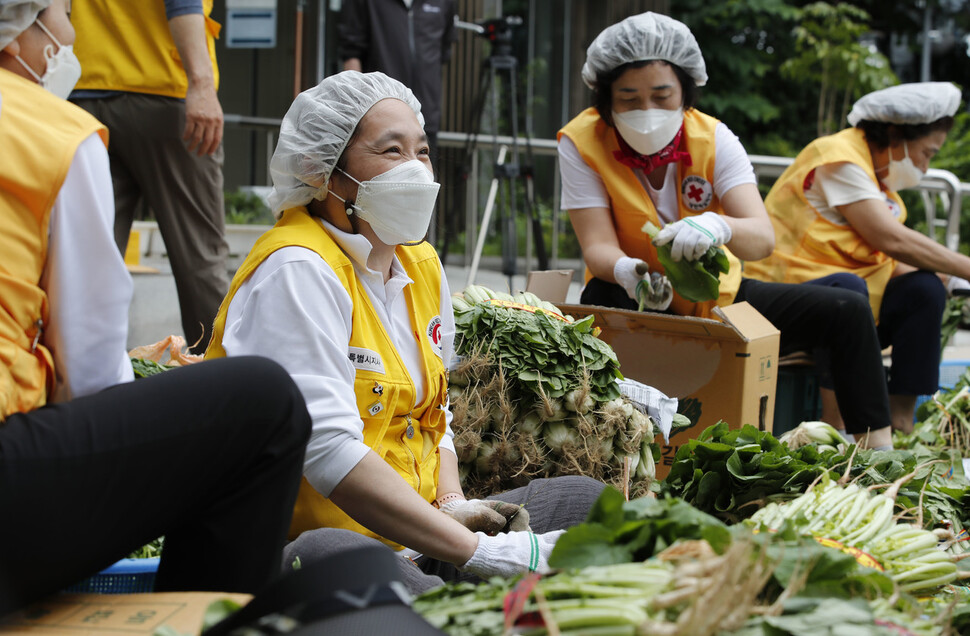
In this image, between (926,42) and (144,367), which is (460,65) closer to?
(144,367)

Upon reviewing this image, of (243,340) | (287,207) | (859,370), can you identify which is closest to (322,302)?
(243,340)

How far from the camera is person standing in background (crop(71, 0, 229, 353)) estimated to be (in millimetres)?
3275

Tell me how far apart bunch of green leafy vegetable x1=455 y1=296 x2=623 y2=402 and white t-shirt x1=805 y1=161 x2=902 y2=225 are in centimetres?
197

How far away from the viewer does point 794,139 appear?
13.9m

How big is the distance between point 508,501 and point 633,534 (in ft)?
3.40

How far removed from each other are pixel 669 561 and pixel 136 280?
4.00 metres

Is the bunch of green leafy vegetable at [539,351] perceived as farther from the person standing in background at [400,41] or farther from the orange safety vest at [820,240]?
the person standing in background at [400,41]

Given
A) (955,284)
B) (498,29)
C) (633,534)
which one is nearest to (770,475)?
(633,534)

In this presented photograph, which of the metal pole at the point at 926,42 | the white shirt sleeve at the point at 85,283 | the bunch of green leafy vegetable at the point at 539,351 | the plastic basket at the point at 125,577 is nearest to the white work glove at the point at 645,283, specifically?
the bunch of green leafy vegetable at the point at 539,351

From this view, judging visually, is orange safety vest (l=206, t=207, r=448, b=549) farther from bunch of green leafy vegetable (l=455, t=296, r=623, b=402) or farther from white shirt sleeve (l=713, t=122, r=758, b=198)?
white shirt sleeve (l=713, t=122, r=758, b=198)

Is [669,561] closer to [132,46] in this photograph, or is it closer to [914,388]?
[132,46]

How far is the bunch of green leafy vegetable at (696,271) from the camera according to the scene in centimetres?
344

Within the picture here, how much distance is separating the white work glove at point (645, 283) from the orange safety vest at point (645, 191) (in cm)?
13

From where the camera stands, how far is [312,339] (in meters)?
1.91
